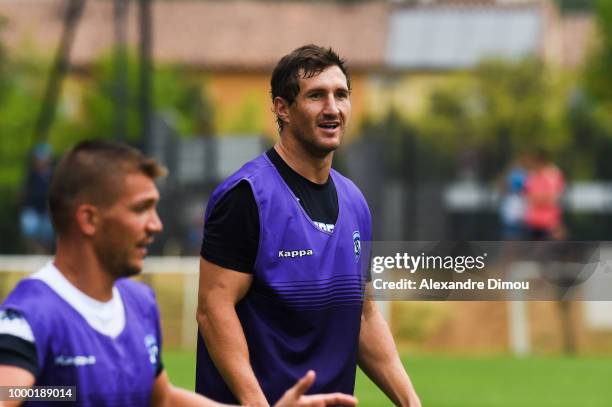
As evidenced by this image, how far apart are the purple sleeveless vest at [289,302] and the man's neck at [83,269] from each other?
127 centimetres

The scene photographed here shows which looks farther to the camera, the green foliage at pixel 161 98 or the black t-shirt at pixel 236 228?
the green foliage at pixel 161 98

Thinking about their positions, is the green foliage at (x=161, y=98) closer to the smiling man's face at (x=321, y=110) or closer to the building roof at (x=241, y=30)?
the building roof at (x=241, y=30)

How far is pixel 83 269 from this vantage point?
4.68 metres

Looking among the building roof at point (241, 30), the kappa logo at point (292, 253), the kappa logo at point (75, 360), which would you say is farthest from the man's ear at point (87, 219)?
the building roof at point (241, 30)

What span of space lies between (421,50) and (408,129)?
63.3 metres

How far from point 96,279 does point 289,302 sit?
1.36 meters

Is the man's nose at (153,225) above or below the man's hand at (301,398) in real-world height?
above

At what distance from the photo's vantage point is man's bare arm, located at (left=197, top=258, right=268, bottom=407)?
228 inches

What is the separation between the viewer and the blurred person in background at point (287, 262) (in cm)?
585

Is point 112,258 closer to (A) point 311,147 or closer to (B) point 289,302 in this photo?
(B) point 289,302

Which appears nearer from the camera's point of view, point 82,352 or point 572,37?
point 82,352

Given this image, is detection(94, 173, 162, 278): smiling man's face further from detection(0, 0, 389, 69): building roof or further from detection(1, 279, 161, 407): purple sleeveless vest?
detection(0, 0, 389, 69): building roof

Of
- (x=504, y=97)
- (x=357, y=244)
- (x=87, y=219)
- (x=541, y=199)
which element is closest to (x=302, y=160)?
(x=357, y=244)

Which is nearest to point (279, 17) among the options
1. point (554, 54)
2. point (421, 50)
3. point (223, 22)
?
point (223, 22)
